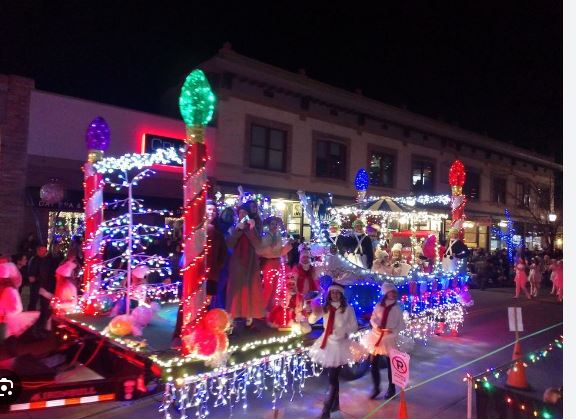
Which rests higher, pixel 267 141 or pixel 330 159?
pixel 267 141

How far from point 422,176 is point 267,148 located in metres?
11.8

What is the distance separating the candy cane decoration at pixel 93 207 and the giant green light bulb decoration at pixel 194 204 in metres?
3.44

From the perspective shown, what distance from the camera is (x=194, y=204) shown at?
583 cm

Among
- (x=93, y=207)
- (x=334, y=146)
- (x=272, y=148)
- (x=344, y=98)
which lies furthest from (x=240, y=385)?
(x=344, y=98)

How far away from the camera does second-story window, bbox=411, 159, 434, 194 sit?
2694cm

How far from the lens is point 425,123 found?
26344 millimetres

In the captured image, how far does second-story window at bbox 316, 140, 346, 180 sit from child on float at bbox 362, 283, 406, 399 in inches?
586

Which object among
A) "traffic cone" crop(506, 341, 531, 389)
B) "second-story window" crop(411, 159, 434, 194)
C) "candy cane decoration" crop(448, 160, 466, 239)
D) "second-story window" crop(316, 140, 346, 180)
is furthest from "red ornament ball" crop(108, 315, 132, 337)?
"second-story window" crop(411, 159, 434, 194)

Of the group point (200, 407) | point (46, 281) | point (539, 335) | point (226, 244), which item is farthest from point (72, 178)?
point (539, 335)

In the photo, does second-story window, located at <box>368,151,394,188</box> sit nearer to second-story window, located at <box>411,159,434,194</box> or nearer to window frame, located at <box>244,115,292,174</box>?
second-story window, located at <box>411,159,434,194</box>

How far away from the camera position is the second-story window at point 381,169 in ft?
80.2

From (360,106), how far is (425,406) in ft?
59.9

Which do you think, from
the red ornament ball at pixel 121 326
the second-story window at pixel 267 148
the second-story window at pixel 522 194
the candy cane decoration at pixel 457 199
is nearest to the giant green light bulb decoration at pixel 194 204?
the red ornament ball at pixel 121 326

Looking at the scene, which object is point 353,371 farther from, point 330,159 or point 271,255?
point 330,159
